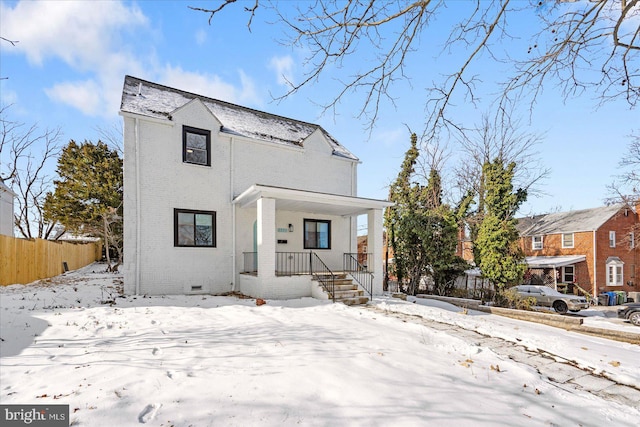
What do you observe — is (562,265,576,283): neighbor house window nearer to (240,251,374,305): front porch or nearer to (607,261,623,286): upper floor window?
(607,261,623,286): upper floor window

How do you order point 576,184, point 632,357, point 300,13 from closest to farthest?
point 300,13 → point 632,357 → point 576,184

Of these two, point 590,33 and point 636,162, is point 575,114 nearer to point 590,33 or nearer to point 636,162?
point 590,33

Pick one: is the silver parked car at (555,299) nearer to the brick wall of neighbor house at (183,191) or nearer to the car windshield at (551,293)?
the car windshield at (551,293)

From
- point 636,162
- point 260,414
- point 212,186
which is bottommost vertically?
point 260,414

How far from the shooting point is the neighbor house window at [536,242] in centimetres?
2741

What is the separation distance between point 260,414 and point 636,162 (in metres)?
23.3

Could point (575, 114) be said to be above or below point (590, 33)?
below

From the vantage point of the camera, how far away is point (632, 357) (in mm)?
5719

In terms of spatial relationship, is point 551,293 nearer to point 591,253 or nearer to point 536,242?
point 591,253

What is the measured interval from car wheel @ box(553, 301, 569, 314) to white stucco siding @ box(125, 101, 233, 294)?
15573 millimetres

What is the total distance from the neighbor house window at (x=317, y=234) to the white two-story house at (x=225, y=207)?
0.04 metres

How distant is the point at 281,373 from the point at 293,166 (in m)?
10.5

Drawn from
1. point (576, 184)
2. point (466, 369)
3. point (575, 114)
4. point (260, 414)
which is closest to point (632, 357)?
point (466, 369)

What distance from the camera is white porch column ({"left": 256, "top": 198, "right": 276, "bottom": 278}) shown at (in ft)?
32.6
